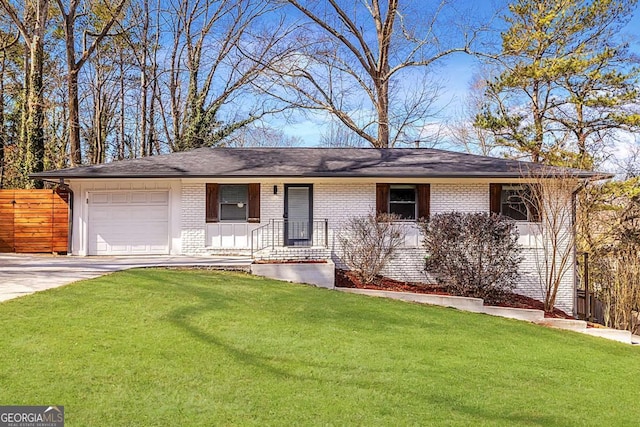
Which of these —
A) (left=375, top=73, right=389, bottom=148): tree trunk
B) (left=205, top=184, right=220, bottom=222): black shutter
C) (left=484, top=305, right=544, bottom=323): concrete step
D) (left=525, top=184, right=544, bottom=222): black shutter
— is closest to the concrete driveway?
(left=205, top=184, right=220, bottom=222): black shutter

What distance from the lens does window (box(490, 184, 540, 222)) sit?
39.0 feet

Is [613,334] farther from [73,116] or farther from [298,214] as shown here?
[73,116]

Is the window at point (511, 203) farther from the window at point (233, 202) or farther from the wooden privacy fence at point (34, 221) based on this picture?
the wooden privacy fence at point (34, 221)

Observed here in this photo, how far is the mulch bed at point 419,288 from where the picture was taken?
10111mm

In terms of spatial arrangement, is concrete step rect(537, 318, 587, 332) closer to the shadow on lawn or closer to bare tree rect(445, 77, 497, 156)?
the shadow on lawn

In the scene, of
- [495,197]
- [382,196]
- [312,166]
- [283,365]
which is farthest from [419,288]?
[283,365]

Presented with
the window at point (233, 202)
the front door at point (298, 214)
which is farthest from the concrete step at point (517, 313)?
the window at point (233, 202)

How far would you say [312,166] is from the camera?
1257 cm

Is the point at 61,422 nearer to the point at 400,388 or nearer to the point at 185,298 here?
the point at 400,388

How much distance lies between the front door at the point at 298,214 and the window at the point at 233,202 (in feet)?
3.98

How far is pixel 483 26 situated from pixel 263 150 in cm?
1050

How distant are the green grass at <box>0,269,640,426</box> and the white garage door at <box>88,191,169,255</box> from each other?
4.88 metres

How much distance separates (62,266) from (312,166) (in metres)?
6.88

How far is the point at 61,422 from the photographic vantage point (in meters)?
3.21
